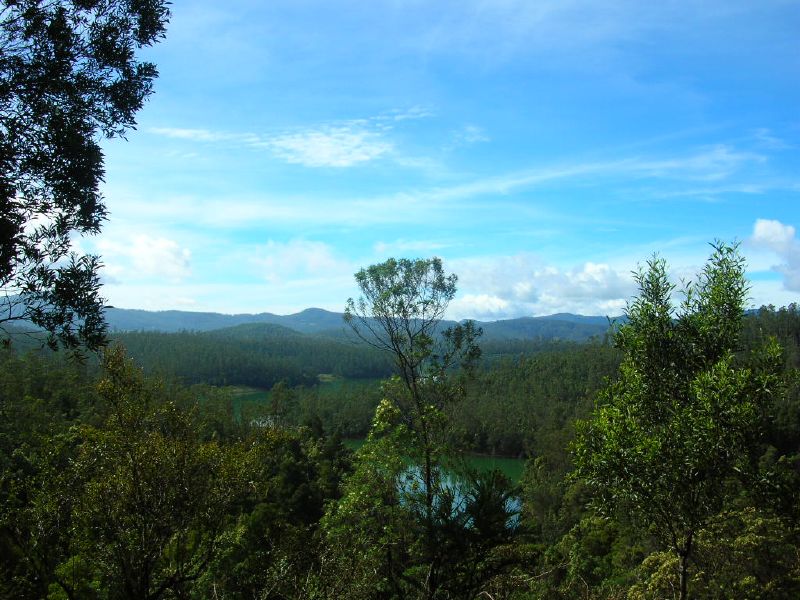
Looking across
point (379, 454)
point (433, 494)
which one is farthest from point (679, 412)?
point (379, 454)

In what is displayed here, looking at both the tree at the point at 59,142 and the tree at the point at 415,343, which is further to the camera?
the tree at the point at 415,343

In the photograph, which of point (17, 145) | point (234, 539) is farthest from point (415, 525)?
point (17, 145)

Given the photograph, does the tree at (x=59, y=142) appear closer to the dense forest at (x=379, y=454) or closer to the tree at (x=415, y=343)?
the dense forest at (x=379, y=454)

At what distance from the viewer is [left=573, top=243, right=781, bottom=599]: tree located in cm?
557

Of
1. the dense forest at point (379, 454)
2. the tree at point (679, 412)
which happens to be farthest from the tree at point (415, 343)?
the tree at point (679, 412)

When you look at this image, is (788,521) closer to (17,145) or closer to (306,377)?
(17,145)

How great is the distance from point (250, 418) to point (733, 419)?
43867 mm

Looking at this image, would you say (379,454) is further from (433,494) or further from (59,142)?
(59,142)

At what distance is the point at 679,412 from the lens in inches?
237

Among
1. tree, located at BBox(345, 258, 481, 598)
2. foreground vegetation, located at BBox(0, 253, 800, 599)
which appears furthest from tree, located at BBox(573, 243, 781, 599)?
tree, located at BBox(345, 258, 481, 598)

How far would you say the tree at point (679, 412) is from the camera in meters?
5.57

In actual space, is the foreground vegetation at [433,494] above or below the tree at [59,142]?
below

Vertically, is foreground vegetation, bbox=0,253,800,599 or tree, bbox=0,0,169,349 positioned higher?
tree, bbox=0,0,169,349

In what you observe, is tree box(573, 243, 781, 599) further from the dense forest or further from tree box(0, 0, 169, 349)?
tree box(0, 0, 169, 349)
